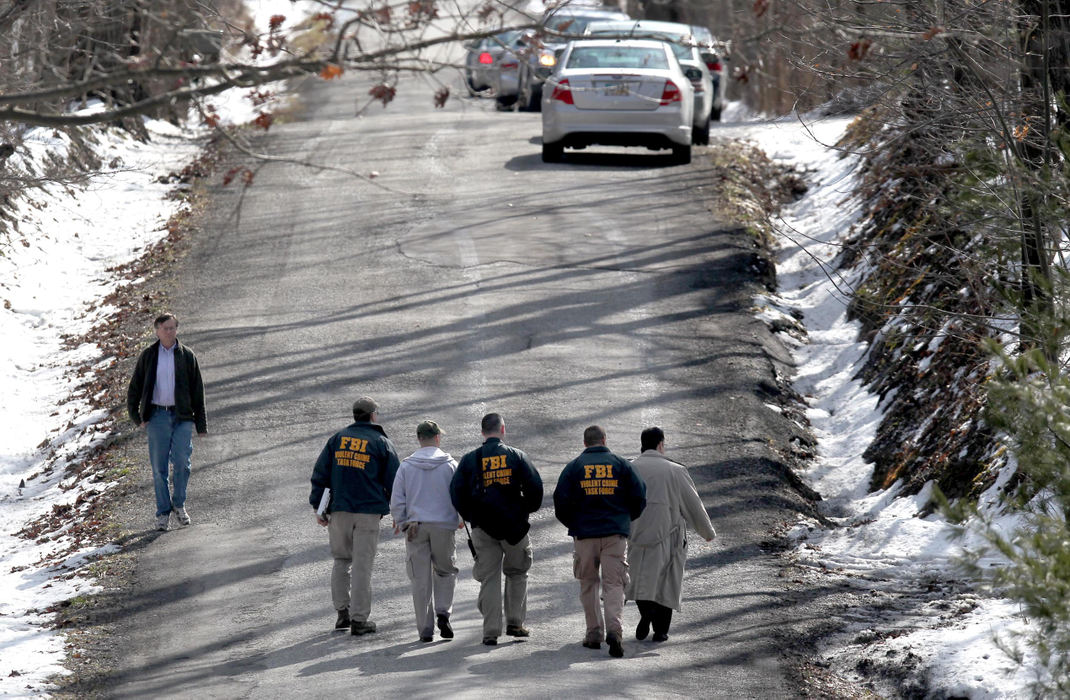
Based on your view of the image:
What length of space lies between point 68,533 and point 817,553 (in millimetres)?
6966

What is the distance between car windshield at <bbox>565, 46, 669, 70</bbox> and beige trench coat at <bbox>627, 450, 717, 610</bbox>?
1385 cm

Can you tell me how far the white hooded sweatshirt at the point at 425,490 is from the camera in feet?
31.1

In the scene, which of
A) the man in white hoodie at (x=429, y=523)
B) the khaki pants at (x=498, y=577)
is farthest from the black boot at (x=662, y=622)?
the man in white hoodie at (x=429, y=523)

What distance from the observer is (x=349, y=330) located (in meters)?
16.3

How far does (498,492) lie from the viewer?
9.22 metres

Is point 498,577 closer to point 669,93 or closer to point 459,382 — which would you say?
point 459,382

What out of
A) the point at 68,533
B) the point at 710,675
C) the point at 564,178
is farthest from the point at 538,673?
the point at 564,178

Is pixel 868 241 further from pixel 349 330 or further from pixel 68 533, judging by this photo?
pixel 68 533

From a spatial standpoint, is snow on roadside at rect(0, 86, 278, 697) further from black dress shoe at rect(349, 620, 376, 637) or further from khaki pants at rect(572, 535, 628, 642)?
khaki pants at rect(572, 535, 628, 642)

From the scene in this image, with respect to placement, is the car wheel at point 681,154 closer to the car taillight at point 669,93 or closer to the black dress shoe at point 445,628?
the car taillight at point 669,93

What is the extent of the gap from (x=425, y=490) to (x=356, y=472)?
58cm

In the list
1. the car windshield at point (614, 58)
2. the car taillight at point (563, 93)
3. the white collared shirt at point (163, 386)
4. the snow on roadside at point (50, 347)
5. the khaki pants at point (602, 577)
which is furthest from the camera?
the car windshield at point (614, 58)

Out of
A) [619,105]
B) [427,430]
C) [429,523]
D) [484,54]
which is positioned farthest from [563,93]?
[429,523]

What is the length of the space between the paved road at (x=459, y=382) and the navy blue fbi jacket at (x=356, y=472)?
95 centimetres
